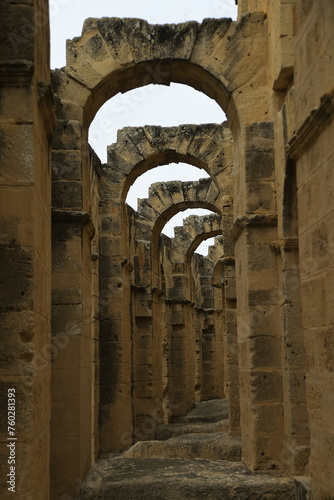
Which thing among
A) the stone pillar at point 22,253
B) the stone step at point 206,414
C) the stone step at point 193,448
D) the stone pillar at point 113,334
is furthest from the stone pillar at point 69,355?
the stone step at point 206,414

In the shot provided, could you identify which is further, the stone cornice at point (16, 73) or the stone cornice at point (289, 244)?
the stone cornice at point (289, 244)

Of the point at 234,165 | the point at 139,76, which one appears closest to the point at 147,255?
the point at 234,165

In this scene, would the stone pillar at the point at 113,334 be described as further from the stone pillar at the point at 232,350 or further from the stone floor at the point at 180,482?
the stone floor at the point at 180,482

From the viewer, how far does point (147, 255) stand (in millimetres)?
14477

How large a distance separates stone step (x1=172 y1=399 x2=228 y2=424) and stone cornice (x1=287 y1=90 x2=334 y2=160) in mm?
12621

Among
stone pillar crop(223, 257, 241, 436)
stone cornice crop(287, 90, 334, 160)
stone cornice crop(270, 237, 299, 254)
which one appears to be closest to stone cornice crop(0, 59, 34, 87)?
stone cornice crop(287, 90, 334, 160)

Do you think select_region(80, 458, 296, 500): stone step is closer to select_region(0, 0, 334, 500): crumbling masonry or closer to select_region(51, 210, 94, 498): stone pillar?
select_region(0, 0, 334, 500): crumbling masonry

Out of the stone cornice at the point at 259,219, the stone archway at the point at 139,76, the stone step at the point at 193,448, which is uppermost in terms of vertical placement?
the stone archway at the point at 139,76

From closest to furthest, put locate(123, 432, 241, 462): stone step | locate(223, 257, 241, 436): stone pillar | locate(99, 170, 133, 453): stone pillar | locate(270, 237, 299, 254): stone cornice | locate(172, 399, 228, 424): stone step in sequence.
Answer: locate(270, 237, 299, 254): stone cornice → locate(123, 432, 241, 462): stone step → locate(223, 257, 241, 436): stone pillar → locate(99, 170, 133, 453): stone pillar → locate(172, 399, 228, 424): stone step

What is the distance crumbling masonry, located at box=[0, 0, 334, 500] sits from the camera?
4309 mm

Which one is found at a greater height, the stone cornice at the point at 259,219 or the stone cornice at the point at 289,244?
the stone cornice at the point at 259,219

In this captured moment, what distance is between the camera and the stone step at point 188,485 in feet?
21.1

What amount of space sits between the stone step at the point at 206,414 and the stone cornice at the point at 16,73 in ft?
44.3

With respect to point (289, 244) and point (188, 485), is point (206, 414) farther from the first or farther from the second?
point (289, 244)
